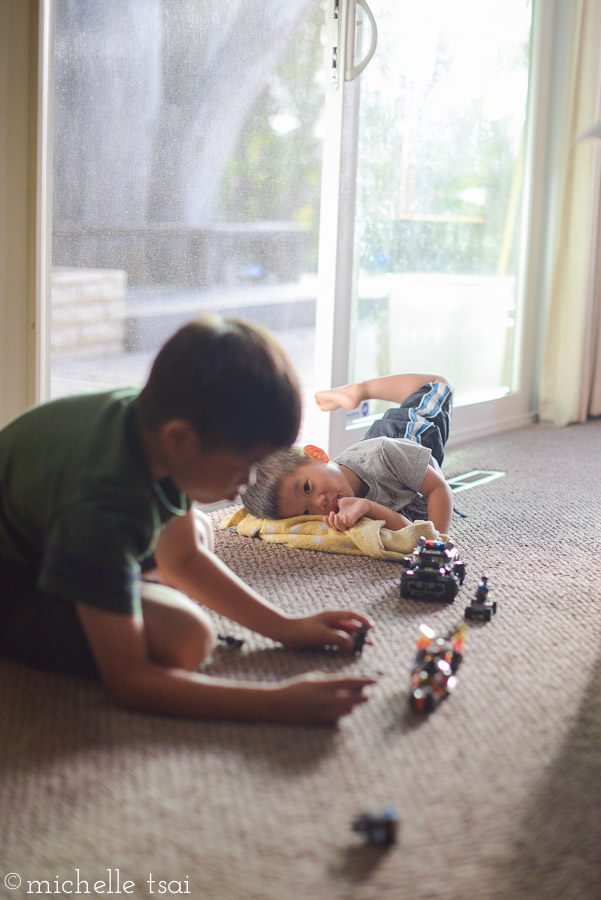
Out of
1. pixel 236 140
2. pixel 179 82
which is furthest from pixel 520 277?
pixel 179 82

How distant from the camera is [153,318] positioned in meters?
1.83

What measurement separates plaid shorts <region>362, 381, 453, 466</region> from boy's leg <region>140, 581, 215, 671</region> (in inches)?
37.8

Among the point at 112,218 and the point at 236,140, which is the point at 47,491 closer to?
the point at 112,218

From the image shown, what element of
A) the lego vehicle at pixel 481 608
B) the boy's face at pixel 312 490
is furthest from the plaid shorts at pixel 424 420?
the lego vehicle at pixel 481 608

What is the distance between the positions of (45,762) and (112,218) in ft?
3.65

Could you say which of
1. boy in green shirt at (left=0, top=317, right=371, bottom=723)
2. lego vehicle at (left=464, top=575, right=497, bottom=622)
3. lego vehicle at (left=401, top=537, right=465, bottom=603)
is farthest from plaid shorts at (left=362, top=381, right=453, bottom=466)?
boy in green shirt at (left=0, top=317, right=371, bottom=723)

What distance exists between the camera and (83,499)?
2.89 feet

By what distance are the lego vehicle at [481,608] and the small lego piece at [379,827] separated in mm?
557

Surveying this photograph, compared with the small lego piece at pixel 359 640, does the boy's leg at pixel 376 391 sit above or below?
above

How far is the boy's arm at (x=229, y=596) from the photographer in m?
1.13

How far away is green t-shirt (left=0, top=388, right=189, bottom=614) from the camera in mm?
859

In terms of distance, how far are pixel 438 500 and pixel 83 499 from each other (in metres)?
0.97

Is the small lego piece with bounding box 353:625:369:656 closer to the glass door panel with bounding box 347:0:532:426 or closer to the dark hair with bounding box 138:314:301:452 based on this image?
the dark hair with bounding box 138:314:301:452

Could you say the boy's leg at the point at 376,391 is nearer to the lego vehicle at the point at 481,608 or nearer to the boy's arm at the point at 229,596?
the lego vehicle at the point at 481,608
